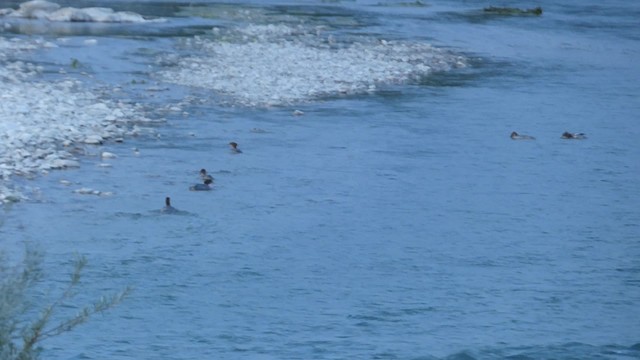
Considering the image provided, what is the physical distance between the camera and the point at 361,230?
1026 centimetres

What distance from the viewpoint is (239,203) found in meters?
10.9

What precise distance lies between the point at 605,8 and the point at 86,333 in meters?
28.7

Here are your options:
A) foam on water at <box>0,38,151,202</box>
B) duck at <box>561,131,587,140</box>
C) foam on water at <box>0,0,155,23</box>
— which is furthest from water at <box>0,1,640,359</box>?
foam on water at <box>0,0,155,23</box>

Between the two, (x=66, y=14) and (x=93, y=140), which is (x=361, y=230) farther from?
(x=66, y=14)

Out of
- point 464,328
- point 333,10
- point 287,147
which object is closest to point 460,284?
→ point 464,328

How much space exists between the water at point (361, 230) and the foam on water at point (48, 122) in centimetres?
26

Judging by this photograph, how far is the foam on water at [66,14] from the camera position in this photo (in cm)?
2578

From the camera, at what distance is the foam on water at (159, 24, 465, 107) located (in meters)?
16.9

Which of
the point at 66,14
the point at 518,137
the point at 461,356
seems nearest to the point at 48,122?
the point at 518,137

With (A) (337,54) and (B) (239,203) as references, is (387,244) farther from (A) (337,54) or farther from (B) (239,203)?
(A) (337,54)

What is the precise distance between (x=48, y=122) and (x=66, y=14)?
13.1 metres

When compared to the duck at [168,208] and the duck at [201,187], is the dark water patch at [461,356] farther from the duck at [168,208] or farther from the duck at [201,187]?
the duck at [201,187]

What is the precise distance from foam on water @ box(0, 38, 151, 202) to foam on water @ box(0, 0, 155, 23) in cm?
903

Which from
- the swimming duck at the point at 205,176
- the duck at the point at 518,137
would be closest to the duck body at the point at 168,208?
the swimming duck at the point at 205,176
